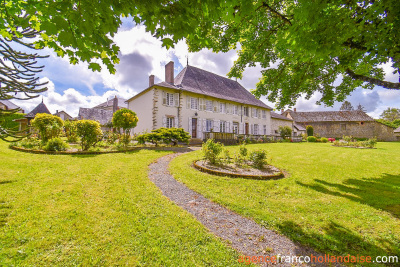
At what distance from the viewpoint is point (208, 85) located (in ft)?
72.7

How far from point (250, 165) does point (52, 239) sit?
6.66 metres

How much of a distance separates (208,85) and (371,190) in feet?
64.1

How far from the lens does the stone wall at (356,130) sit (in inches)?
1260

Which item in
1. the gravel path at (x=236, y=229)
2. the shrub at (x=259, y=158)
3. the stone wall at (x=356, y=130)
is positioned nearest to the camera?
the gravel path at (x=236, y=229)

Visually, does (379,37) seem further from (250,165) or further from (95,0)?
(250,165)

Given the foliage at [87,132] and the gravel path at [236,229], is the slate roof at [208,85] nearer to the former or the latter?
the foliage at [87,132]

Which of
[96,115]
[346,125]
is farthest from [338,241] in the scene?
[346,125]

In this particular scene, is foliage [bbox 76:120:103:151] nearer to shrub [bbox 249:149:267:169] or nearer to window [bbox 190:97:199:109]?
shrub [bbox 249:149:267:169]

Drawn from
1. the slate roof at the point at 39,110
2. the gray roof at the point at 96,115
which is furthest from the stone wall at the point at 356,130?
the slate roof at the point at 39,110

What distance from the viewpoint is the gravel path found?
2426mm

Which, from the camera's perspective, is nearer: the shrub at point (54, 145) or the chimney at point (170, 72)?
the shrub at point (54, 145)

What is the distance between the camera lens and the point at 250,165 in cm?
732

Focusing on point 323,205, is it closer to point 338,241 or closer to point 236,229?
point 338,241

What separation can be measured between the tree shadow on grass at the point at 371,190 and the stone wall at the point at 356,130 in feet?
120
